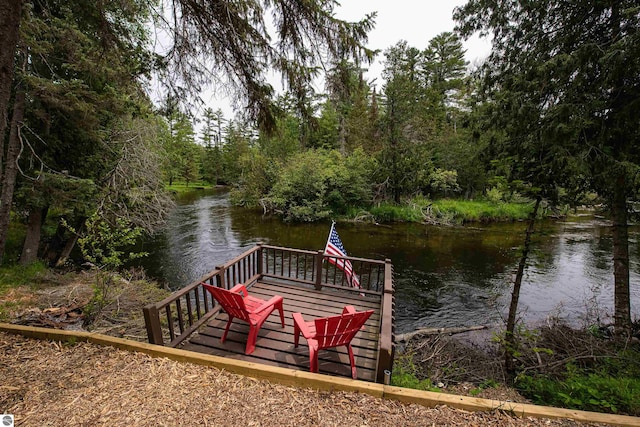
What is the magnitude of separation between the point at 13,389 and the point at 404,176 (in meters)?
16.5

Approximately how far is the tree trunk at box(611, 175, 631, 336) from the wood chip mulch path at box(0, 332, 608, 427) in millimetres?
3708

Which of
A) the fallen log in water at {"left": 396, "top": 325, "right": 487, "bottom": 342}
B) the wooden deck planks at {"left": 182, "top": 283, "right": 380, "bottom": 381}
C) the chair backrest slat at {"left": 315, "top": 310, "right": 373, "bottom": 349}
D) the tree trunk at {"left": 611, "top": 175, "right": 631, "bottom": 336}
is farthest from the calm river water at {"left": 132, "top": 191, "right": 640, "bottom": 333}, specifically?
the chair backrest slat at {"left": 315, "top": 310, "right": 373, "bottom": 349}

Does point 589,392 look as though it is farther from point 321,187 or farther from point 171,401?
point 321,187

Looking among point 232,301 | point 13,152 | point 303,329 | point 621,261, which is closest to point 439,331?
point 621,261

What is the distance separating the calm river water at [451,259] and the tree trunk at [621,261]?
77 centimetres

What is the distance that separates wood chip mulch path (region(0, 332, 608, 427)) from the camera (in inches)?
73.8

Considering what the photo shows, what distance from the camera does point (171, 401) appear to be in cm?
201

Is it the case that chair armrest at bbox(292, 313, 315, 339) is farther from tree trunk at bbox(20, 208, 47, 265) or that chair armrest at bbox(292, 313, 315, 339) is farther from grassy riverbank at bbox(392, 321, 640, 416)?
tree trunk at bbox(20, 208, 47, 265)

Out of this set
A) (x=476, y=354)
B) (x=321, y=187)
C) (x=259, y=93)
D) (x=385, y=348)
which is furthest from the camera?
(x=321, y=187)

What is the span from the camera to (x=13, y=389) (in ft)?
6.76

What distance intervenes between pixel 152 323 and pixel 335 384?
5.79ft

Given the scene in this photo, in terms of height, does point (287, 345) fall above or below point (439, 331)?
above

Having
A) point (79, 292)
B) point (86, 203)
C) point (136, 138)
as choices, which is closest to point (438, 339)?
point (79, 292)

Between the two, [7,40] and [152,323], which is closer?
[7,40]
